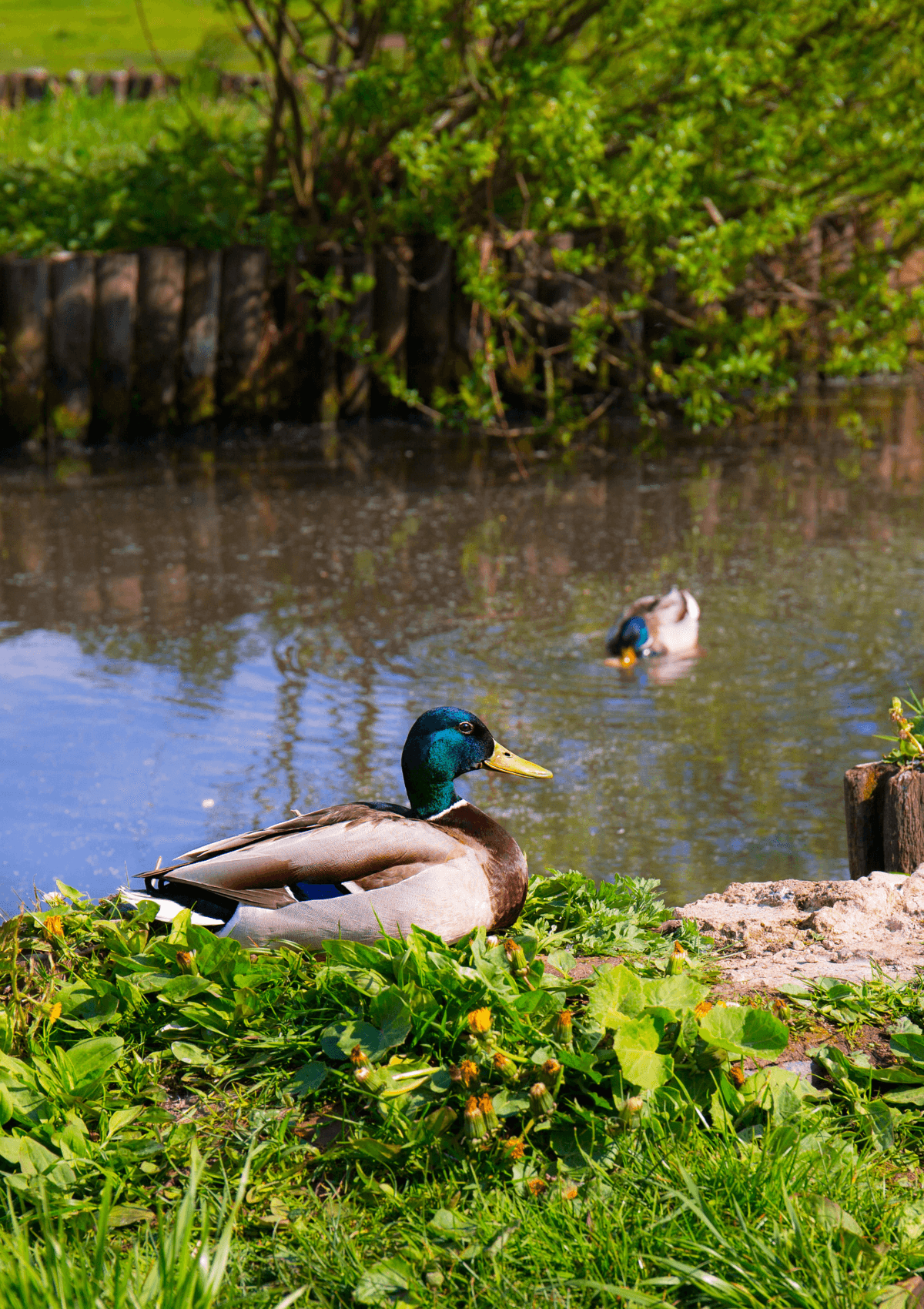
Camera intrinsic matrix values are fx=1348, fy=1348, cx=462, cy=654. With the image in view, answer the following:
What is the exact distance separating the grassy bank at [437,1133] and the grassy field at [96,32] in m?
19.9

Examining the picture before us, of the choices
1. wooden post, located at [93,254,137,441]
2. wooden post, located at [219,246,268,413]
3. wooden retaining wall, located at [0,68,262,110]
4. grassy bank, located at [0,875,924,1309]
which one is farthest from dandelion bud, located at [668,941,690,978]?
wooden retaining wall, located at [0,68,262,110]

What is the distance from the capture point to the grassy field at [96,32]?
74.6 ft

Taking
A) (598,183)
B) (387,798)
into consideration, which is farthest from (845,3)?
(387,798)

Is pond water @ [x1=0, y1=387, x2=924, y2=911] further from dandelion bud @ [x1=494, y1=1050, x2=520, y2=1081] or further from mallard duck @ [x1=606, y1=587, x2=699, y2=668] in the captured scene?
dandelion bud @ [x1=494, y1=1050, x2=520, y2=1081]

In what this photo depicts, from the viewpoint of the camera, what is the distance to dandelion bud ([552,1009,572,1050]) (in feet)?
8.21

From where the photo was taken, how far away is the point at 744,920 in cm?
340

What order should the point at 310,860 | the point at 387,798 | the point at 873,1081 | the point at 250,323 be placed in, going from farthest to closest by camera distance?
the point at 250,323 → the point at 387,798 → the point at 310,860 → the point at 873,1081

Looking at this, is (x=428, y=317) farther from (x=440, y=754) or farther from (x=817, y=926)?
(x=817, y=926)

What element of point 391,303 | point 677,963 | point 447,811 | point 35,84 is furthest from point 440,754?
point 35,84

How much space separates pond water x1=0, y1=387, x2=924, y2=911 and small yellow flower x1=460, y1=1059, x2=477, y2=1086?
188cm

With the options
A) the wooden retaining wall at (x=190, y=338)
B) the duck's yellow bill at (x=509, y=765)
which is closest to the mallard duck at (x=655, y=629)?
the duck's yellow bill at (x=509, y=765)

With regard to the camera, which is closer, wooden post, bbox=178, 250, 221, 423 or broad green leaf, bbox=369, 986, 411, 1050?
broad green leaf, bbox=369, 986, 411, 1050

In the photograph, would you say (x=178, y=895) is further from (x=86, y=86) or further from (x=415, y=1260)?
(x=86, y=86)

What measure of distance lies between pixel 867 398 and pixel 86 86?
12645 mm
